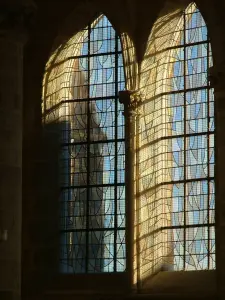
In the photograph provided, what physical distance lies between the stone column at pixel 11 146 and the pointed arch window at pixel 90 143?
8262 mm

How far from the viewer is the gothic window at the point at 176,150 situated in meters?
31.9

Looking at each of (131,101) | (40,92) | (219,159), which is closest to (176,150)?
(131,101)

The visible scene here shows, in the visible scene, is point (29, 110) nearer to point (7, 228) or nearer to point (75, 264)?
point (75, 264)

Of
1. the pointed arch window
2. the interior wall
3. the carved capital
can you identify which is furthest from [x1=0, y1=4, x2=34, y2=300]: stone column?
the pointed arch window

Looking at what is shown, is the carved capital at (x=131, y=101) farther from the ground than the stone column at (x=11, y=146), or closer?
A: farther from the ground

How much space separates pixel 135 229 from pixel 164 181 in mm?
1275

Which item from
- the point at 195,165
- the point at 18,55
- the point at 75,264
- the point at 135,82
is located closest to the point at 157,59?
the point at 135,82

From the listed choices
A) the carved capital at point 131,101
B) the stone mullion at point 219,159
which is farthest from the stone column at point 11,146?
the carved capital at point 131,101

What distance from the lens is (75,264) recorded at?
33.5 metres

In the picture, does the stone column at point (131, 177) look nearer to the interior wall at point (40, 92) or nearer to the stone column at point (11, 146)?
the interior wall at point (40, 92)

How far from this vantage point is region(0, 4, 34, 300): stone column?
80.7ft

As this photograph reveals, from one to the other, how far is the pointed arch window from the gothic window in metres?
0.82

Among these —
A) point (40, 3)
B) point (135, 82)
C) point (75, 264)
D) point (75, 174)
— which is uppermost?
point (40, 3)

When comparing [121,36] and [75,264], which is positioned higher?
[121,36]
